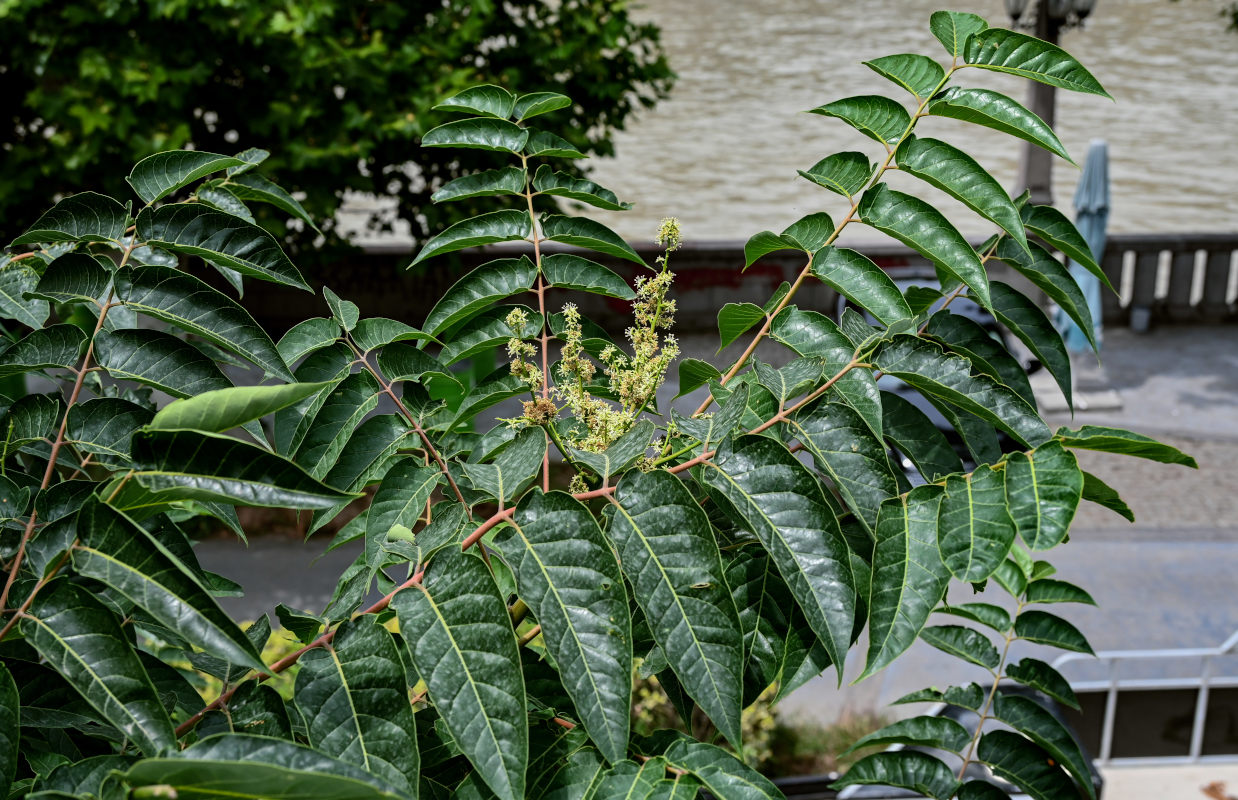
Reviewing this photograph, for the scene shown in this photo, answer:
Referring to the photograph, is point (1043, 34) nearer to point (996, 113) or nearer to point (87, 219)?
point (996, 113)

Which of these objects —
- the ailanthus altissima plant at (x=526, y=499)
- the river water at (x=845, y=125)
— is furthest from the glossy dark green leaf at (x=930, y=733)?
the river water at (x=845, y=125)

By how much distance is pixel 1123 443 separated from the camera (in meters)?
1.05

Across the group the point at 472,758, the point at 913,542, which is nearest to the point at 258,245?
the point at 472,758

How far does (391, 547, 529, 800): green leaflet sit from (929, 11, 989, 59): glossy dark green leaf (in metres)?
0.89

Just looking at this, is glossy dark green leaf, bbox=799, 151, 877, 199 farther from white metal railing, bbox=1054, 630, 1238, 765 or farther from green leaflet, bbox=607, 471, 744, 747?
white metal railing, bbox=1054, 630, 1238, 765

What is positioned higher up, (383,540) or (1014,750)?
(383,540)

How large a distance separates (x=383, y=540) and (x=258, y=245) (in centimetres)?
42

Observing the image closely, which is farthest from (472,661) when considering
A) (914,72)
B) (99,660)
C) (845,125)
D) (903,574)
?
(845,125)

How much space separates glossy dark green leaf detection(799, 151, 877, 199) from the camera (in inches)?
54.3

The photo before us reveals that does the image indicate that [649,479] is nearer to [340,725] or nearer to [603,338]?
[340,725]

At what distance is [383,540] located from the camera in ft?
4.26

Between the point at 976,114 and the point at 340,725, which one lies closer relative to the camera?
the point at 340,725

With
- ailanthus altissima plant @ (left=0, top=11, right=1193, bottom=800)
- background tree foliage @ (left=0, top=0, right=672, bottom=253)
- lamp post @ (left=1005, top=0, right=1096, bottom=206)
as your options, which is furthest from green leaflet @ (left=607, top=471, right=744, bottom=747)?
lamp post @ (left=1005, top=0, right=1096, bottom=206)

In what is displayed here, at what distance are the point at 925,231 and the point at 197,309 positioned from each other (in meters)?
0.90
